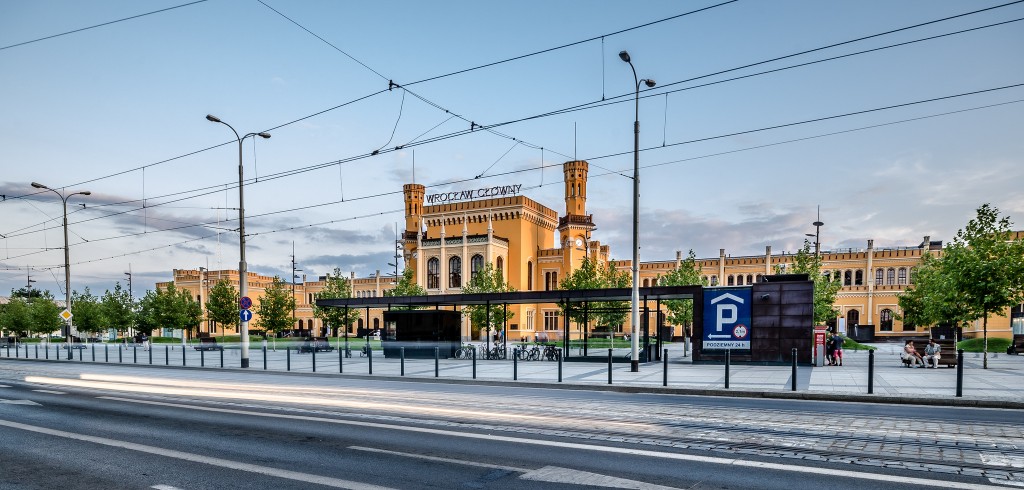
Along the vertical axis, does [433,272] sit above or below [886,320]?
above

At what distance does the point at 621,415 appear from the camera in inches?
419

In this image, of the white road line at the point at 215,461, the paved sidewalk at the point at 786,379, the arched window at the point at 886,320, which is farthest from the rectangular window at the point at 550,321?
the white road line at the point at 215,461

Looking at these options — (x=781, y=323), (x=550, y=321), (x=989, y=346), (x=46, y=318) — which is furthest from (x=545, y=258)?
(x=46, y=318)

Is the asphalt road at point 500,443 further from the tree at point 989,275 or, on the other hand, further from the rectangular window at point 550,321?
the rectangular window at point 550,321

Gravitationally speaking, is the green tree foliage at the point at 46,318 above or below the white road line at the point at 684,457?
below

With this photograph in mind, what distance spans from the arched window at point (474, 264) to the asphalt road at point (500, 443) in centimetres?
5090

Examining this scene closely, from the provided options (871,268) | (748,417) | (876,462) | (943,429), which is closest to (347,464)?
(876,462)

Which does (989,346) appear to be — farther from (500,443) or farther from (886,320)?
(500,443)

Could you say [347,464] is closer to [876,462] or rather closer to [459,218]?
[876,462]

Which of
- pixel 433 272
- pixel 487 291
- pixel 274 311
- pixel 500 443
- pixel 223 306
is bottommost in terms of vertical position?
pixel 274 311

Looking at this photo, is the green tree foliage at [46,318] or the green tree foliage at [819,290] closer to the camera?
the green tree foliage at [819,290]

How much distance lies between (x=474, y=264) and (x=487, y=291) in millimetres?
9212

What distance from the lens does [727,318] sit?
78.6 ft

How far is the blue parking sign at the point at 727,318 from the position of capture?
77.4ft
